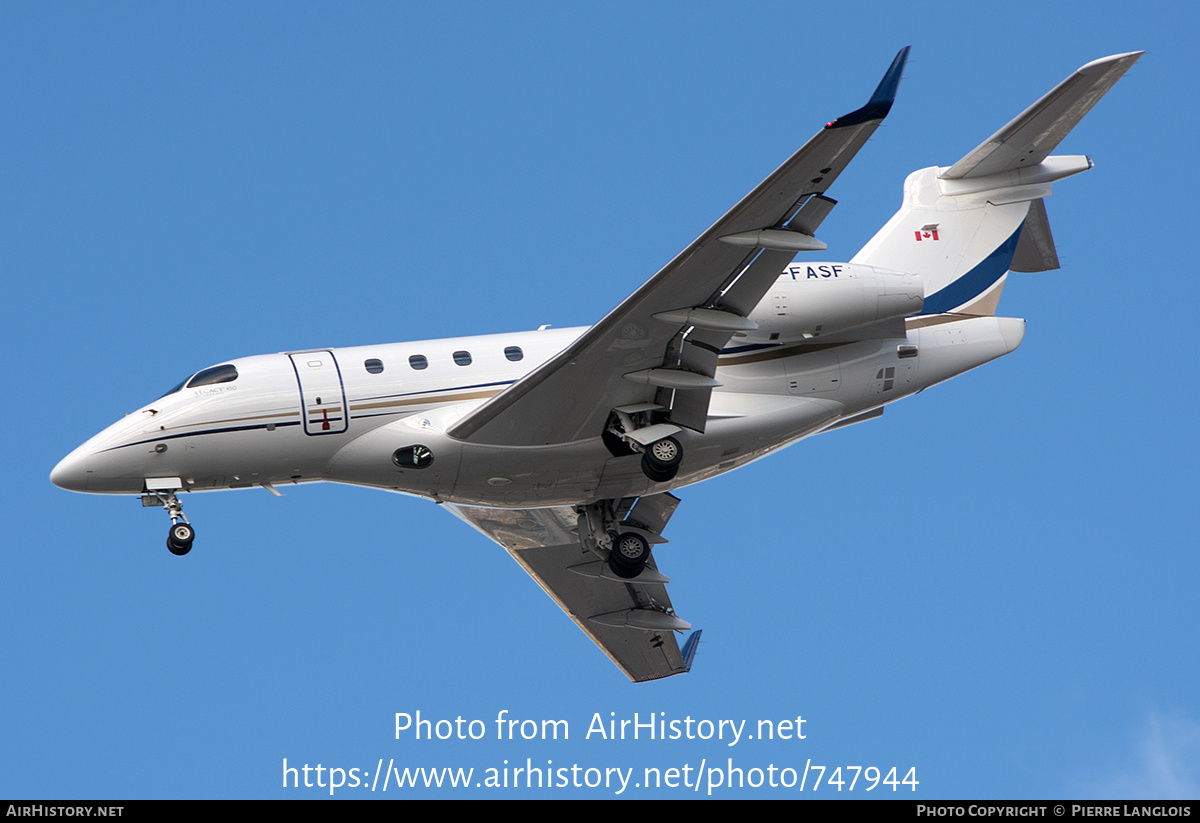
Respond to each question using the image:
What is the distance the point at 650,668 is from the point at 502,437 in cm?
764

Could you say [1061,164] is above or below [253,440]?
above

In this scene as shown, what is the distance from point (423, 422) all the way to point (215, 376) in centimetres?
286

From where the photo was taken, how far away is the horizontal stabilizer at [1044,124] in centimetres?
2009

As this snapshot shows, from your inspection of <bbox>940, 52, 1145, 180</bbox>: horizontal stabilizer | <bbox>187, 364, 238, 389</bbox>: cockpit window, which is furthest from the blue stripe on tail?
<bbox>187, 364, 238, 389</bbox>: cockpit window

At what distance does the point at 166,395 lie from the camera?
19984mm

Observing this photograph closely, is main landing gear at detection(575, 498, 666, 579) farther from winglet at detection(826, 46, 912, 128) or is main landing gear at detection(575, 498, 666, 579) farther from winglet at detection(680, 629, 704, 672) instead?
winglet at detection(826, 46, 912, 128)

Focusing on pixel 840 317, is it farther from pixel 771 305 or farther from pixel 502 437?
pixel 502 437

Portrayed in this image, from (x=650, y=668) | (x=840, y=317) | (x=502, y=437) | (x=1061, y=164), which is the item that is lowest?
(x=650, y=668)

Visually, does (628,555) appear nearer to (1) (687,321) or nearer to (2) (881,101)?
(1) (687,321)

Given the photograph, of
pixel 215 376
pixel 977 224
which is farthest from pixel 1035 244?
pixel 215 376

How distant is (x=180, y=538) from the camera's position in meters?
19.5

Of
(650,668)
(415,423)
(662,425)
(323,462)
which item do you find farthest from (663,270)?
(650,668)

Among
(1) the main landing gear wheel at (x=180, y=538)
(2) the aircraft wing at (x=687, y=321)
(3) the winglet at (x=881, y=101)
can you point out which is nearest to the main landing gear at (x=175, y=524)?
(1) the main landing gear wheel at (x=180, y=538)

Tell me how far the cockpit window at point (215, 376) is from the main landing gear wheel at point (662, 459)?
5.61 meters
